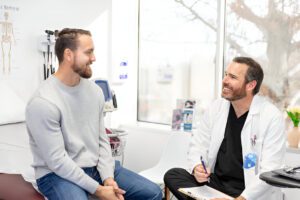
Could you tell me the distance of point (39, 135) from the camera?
2.02 metres

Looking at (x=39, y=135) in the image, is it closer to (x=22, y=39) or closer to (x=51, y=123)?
(x=51, y=123)

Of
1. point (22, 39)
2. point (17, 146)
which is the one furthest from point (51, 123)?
point (22, 39)

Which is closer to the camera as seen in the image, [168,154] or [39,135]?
[39,135]

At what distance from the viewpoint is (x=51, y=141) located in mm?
2008

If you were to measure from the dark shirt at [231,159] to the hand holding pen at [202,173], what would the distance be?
0.32 ft

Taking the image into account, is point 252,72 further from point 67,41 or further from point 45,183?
point 45,183

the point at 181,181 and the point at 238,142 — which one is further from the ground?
the point at 238,142

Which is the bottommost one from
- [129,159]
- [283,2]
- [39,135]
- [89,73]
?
[129,159]

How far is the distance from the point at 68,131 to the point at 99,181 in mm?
346

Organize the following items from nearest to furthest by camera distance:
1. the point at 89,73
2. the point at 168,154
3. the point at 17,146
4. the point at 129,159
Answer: the point at 89,73
the point at 17,146
the point at 168,154
the point at 129,159

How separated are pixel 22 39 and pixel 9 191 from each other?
3.89ft

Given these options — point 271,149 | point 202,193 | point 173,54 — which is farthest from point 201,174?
point 173,54

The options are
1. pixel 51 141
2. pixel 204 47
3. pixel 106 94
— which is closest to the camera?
pixel 51 141

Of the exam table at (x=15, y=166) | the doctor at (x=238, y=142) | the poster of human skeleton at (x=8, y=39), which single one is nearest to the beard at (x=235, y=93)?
the doctor at (x=238, y=142)
